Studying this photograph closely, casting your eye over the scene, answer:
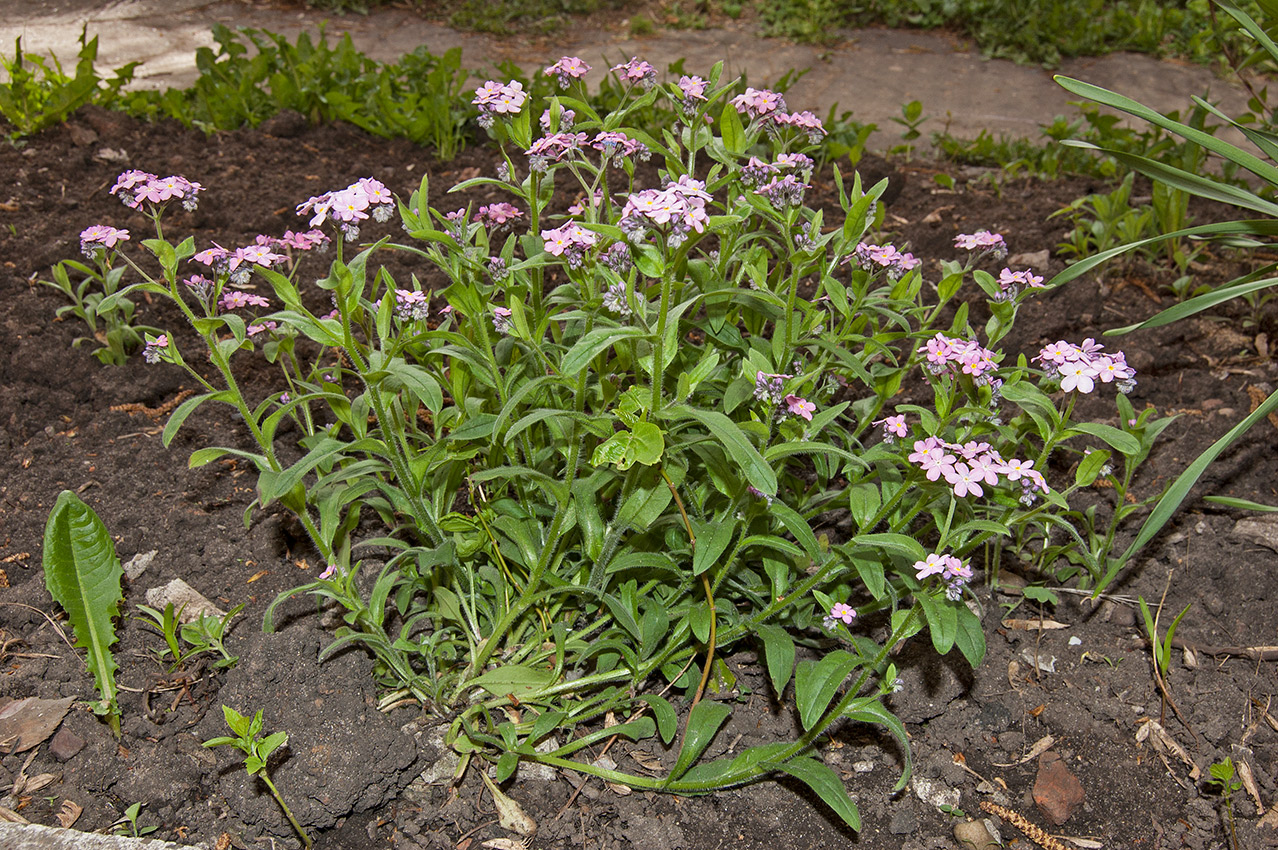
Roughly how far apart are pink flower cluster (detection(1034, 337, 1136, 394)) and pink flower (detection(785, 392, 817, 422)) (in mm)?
480

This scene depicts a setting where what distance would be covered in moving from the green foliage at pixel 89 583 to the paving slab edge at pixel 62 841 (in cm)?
27

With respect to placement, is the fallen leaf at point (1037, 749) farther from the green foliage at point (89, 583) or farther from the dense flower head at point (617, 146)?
the green foliage at point (89, 583)

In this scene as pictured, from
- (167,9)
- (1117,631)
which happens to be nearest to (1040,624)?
(1117,631)

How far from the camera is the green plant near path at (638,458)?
5.62ft

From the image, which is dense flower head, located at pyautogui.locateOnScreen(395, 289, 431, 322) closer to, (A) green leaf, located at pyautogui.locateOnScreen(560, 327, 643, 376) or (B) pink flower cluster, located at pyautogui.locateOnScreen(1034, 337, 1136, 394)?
(A) green leaf, located at pyautogui.locateOnScreen(560, 327, 643, 376)

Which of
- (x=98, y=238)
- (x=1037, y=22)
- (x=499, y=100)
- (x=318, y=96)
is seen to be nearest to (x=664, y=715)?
(x=499, y=100)

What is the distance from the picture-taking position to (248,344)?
6.06 ft

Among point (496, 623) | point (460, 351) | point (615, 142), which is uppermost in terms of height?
point (615, 142)

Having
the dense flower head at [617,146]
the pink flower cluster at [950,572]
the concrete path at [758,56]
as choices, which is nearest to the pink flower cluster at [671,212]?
the dense flower head at [617,146]

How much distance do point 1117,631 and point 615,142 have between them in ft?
5.83

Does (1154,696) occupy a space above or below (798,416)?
below

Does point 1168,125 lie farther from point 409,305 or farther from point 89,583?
point 89,583

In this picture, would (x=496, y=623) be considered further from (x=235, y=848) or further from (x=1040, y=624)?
(x=1040, y=624)

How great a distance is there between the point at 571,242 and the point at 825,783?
1192mm
